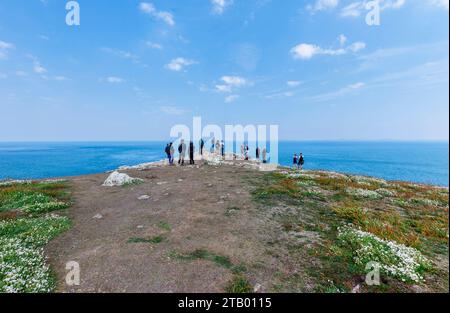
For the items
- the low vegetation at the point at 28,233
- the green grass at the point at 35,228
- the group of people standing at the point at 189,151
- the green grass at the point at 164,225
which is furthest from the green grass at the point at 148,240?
the group of people standing at the point at 189,151

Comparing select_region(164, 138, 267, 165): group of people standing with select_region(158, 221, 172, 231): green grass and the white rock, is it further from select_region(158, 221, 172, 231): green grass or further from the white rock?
select_region(158, 221, 172, 231): green grass

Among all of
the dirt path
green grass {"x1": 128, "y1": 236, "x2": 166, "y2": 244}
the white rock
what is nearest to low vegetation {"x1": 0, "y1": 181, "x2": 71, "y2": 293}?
the dirt path

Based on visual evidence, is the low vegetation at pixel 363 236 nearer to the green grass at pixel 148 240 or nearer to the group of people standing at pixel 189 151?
the green grass at pixel 148 240

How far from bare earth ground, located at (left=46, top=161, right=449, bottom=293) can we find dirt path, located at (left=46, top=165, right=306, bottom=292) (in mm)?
42

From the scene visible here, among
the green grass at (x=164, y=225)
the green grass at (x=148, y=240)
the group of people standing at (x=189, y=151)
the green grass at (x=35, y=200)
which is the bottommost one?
the green grass at (x=148, y=240)

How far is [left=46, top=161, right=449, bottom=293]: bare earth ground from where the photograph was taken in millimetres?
7152

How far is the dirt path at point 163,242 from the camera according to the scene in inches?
281

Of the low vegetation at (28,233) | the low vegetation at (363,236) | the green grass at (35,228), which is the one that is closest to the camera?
the low vegetation at (28,233)

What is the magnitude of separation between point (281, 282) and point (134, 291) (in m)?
4.52

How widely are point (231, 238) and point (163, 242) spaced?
3039mm

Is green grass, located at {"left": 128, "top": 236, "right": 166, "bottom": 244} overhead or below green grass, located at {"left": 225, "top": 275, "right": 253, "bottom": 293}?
overhead

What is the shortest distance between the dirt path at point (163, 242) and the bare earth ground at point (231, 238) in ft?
0.14
